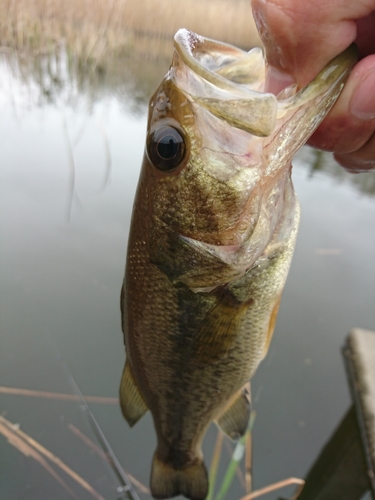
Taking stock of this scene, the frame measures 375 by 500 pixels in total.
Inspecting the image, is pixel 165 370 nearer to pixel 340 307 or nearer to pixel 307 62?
pixel 307 62

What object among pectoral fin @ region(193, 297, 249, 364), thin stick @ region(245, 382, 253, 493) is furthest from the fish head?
thin stick @ region(245, 382, 253, 493)

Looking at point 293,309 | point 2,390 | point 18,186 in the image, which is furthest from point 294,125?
point 18,186

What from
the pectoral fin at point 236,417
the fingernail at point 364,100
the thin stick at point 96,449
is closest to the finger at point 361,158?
the fingernail at point 364,100

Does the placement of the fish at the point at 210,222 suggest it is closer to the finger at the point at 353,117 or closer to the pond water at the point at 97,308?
the finger at the point at 353,117

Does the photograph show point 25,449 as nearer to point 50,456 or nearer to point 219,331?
point 50,456

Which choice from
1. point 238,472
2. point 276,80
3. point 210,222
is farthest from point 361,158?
point 238,472

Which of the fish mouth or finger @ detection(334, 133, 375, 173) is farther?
finger @ detection(334, 133, 375, 173)

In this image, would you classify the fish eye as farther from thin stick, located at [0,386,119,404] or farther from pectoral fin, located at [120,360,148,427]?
thin stick, located at [0,386,119,404]
